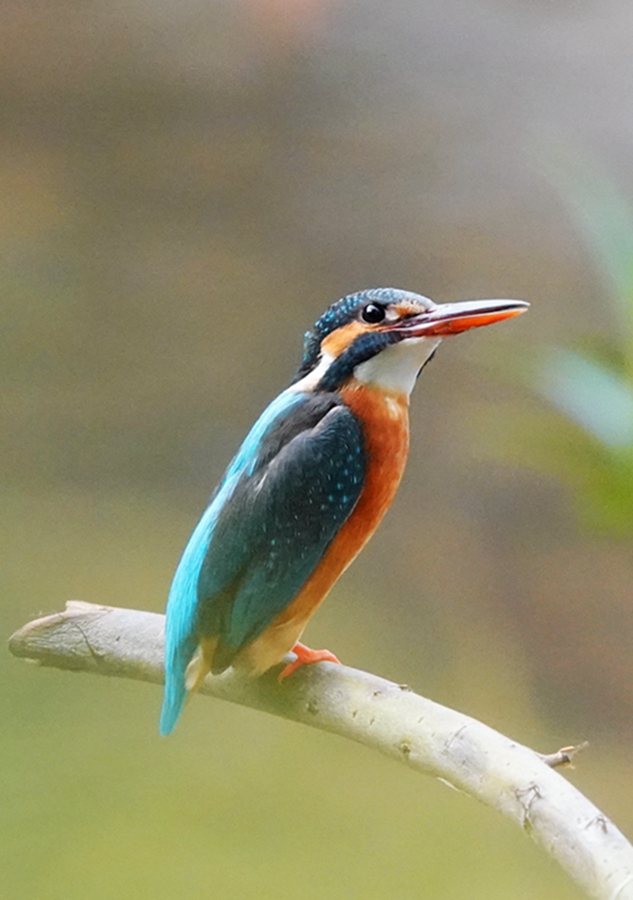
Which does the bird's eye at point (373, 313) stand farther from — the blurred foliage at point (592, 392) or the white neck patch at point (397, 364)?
the blurred foliage at point (592, 392)

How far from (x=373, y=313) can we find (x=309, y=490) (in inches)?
6.2

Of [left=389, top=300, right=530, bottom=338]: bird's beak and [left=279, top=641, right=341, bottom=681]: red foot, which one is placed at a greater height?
[left=389, top=300, right=530, bottom=338]: bird's beak

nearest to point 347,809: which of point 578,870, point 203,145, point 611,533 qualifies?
point 578,870

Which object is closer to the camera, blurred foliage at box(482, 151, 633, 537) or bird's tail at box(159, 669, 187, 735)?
bird's tail at box(159, 669, 187, 735)

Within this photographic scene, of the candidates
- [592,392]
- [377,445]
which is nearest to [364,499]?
[377,445]

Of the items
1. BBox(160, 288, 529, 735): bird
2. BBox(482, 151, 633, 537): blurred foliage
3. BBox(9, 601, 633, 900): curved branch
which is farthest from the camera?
BBox(482, 151, 633, 537): blurred foliage

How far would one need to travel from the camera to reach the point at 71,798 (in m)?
0.82

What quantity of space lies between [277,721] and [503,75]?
2.30 ft

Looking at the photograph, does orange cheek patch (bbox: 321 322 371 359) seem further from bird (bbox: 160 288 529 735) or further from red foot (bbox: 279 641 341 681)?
red foot (bbox: 279 641 341 681)

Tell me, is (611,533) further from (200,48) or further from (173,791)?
(200,48)

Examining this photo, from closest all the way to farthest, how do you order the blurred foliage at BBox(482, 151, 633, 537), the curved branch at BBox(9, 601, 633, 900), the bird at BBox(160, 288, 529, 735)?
the curved branch at BBox(9, 601, 633, 900), the bird at BBox(160, 288, 529, 735), the blurred foliage at BBox(482, 151, 633, 537)

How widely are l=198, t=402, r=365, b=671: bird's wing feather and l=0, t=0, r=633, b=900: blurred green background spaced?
0.33 feet

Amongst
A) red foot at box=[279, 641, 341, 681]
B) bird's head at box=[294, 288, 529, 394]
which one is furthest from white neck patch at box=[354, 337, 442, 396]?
red foot at box=[279, 641, 341, 681]

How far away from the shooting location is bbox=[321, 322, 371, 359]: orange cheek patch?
2.65ft
